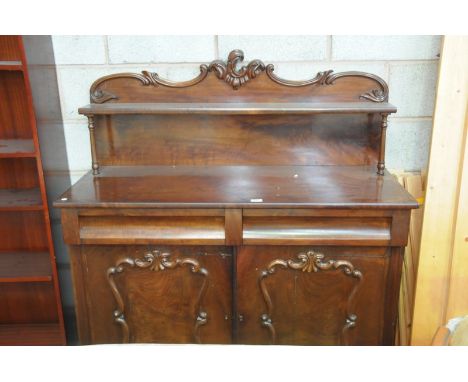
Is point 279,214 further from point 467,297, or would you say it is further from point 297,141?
point 467,297

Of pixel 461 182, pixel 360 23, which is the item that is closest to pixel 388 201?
pixel 461 182

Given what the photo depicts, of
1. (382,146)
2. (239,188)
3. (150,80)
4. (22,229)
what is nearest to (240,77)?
(150,80)

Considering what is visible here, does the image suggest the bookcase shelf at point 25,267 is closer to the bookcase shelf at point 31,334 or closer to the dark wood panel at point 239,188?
the bookcase shelf at point 31,334

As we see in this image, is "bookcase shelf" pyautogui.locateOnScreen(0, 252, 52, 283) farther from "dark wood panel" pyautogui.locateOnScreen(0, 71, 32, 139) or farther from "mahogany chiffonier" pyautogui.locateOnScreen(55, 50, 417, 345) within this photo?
"dark wood panel" pyautogui.locateOnScreen(0, 71, 32, 139)

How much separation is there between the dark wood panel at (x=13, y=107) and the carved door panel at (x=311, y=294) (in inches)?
42.2

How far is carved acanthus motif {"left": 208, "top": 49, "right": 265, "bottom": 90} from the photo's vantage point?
174 centimetres

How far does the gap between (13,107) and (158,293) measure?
3.21 ft

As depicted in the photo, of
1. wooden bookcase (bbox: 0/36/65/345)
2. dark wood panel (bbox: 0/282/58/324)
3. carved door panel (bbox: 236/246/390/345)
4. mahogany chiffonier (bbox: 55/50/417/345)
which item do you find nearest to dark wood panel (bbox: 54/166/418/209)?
mahogany chiffonier (bbox: 55/50/417/345)

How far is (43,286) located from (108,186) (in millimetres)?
722

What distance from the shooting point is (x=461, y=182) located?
1.70 meters

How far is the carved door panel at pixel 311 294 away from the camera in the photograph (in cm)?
149

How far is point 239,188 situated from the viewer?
158 centimetres

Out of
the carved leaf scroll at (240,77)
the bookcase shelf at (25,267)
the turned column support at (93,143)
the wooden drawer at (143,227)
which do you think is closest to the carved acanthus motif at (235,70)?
the carved leaf scroll at (240,77)

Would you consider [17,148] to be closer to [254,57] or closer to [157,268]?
[157,268]
